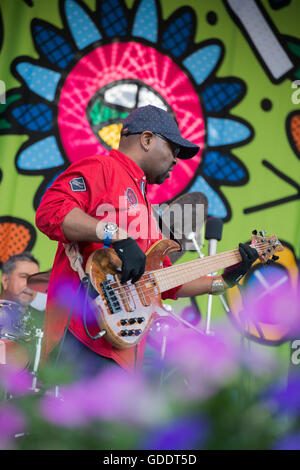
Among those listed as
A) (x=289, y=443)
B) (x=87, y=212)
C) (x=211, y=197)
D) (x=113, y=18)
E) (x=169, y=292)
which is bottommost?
(x=169, y=292)

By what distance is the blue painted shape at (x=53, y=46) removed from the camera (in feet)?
12.0

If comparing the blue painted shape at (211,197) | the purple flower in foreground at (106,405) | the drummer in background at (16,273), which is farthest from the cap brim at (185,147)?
the blue painted shape at (211,197)

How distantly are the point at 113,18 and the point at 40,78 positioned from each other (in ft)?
2.83

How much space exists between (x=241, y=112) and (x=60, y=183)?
3.10 m

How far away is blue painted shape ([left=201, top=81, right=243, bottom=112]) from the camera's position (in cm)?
403

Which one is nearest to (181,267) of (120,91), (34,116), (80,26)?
(34,116)

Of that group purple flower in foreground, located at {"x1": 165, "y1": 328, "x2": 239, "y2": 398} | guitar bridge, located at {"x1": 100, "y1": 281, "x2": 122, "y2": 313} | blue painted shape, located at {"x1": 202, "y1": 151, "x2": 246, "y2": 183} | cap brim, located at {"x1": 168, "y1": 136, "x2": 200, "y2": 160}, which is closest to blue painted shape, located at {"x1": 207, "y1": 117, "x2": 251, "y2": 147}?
blue painted shape, located at {"x1": 202, "y1": 151, "x2": 246, "y2": 183}

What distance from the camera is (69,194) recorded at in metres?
1.33

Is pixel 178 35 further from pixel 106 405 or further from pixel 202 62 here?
pixel 106 405

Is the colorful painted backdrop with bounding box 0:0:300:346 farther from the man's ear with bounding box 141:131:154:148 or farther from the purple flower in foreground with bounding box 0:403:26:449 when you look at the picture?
the purple flower in foreground with bounding box 0:403:26:449

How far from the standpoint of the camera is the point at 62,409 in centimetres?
28

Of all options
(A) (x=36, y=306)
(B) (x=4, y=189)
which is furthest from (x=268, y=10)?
(A) (x=36, y=306)

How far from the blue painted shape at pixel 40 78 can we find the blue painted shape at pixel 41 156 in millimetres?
358
